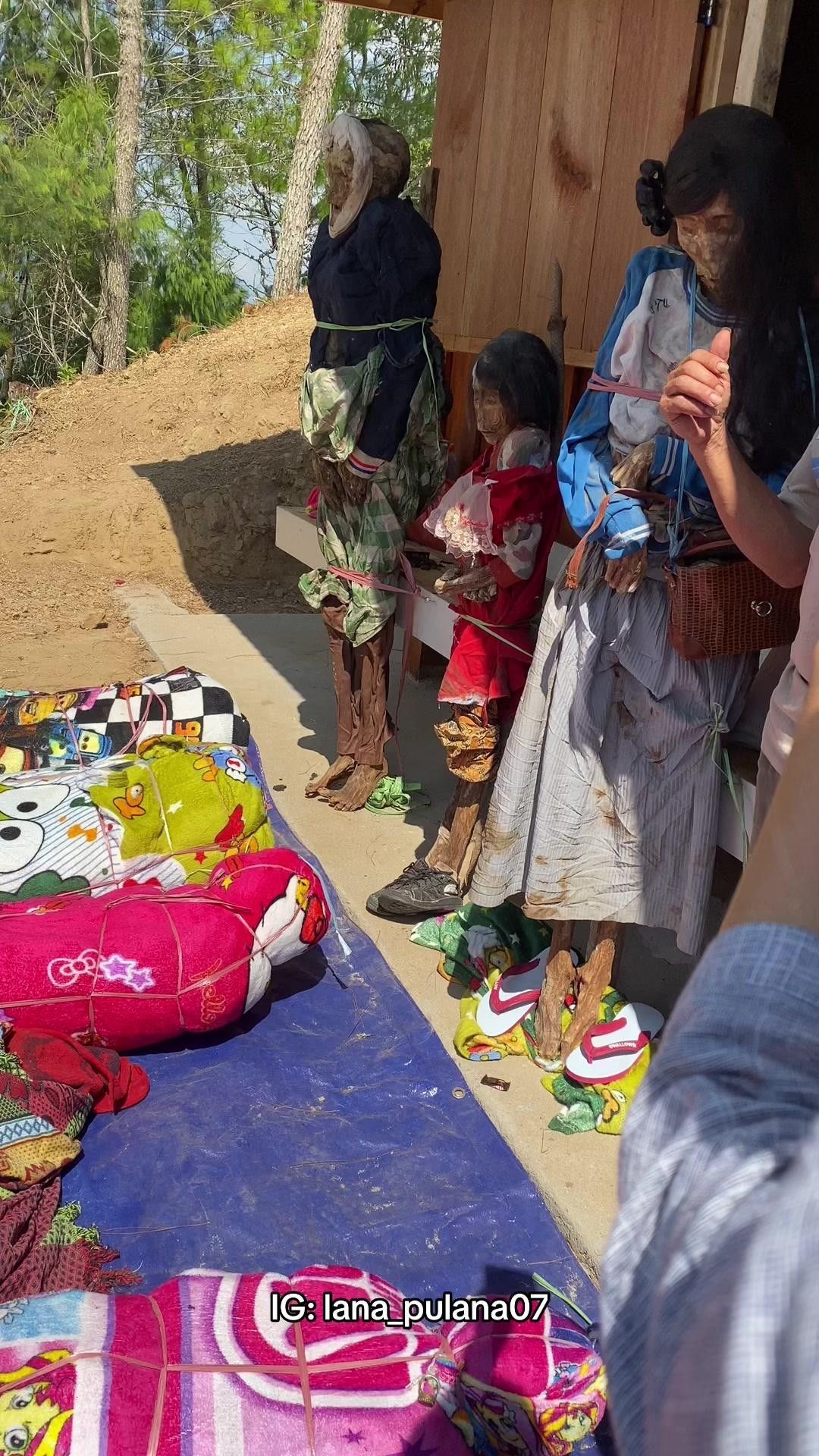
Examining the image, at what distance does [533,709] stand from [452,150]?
10.7 ft

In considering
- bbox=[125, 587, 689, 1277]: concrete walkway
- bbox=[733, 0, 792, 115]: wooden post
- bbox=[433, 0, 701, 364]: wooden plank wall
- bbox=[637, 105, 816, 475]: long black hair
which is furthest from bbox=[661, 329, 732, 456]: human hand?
bbox=[433, 0, 701, 364]: wooden plank wall

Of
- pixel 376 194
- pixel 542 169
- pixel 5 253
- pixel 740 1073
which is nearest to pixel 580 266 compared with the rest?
Answer: pixel 542 169

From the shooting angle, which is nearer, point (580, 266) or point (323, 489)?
point (580, 266)

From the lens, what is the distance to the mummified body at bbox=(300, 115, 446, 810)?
160 inches

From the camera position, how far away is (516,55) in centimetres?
430

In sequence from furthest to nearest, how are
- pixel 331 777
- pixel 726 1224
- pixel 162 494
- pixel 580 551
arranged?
pixel 162 494
pixel 331 777
pixel 580 551
pixel 726 1224

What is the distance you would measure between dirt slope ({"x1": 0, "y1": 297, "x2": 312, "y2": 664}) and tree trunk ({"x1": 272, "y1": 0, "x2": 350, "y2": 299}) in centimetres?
275

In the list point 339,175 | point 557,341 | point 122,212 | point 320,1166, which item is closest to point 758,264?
point 557,341

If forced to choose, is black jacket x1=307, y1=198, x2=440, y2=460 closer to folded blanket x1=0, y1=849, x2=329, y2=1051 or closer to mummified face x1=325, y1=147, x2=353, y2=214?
mummified face x1=325, y1=147, x2=353, y2=214

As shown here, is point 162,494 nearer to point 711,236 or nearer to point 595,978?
point 595,978

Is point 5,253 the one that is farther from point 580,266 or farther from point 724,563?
point 724,563

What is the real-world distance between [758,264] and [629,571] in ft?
2.20

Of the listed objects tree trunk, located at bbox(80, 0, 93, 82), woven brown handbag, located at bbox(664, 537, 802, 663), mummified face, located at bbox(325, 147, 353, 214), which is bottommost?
woven brown handbag, located at bbox(664, 537, 802, 663)

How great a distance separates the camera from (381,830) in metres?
4.41
